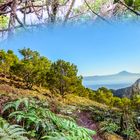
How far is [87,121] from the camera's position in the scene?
20.2 ft

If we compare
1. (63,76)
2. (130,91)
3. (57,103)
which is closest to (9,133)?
(57,103)

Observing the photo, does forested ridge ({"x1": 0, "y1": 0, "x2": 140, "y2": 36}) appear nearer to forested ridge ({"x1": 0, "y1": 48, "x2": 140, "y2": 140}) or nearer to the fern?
forested ridge ({"x1": 0, "y1": 48, "x2": 140, "y2": 140})

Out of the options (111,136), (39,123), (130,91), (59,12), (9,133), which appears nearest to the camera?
(9,133)

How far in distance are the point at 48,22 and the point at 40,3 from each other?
389 millimetres

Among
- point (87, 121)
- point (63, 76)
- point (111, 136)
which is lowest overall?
point (111, 136)

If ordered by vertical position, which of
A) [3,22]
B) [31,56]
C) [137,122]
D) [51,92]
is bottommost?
[137,122]

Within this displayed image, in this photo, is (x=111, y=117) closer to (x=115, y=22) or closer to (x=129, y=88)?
(x=115, y=22)

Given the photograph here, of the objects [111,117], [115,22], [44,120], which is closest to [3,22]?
[115,22]

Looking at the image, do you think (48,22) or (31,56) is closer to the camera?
(48,22)

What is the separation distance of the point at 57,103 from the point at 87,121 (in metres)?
0.50

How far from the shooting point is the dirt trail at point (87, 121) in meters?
5.78

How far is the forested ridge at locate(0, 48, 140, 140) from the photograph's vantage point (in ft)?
13.5

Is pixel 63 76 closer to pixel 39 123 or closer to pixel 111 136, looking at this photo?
pixel 111 136

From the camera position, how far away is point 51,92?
7.80m
